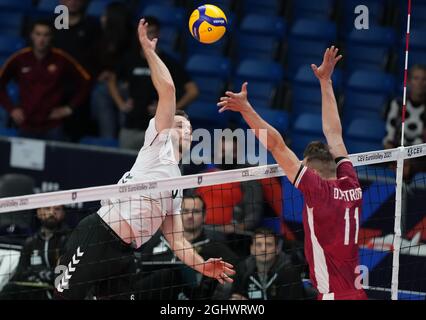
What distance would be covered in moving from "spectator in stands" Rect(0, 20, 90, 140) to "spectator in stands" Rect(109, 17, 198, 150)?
801mm

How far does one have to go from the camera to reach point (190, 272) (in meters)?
13.5

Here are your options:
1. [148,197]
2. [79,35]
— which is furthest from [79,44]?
[148,197]

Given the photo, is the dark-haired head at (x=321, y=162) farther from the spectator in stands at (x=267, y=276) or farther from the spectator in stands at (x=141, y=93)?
the spectator in stands at (x=141, y=93)

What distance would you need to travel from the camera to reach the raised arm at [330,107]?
1031cm

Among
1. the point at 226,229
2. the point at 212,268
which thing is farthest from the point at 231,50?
the point at 212,268

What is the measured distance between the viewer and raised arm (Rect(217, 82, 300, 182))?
31.3 ft

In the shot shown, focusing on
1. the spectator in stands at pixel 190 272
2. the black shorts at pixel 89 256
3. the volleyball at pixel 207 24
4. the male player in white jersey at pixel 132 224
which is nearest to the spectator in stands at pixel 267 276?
the spectator in stands at pixel 190 272

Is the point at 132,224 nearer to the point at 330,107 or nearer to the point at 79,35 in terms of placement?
the point at 330,107

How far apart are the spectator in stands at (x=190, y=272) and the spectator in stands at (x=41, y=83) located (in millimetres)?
3927

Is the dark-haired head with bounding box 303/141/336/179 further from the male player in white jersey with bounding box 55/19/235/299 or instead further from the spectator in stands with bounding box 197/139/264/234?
the spectator in stands with bounding box 197/139/264/234

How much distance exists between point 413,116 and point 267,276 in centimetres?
337

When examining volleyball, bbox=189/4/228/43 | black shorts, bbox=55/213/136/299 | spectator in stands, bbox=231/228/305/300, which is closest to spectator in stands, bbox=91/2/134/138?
spectator in stands, bbox=231/228/305/300

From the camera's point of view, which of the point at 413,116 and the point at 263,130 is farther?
the point at 413,116
